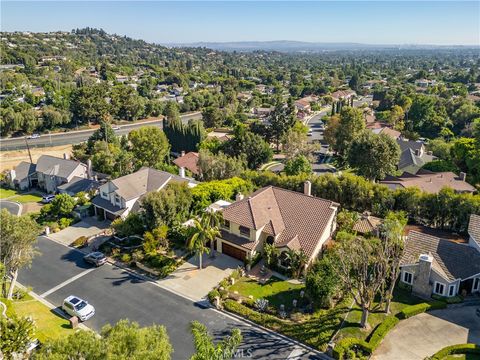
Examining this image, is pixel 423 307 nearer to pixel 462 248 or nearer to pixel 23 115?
pixel 462 248

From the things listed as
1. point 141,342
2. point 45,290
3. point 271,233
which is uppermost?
point 141,342

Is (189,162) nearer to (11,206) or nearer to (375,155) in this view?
(11,206)

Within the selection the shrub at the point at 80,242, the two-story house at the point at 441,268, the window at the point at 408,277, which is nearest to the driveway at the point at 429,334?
the two-story house at the point at 441,268

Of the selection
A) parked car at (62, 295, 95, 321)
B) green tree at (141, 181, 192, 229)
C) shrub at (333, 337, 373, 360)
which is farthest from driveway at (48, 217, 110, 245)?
shrub at (333, 337, 373, 360)

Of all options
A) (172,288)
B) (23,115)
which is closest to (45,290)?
(172,288)

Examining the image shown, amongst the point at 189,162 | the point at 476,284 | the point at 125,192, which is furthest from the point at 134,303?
the point at 189,162
